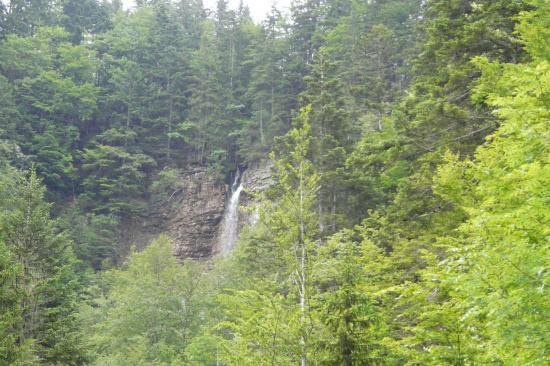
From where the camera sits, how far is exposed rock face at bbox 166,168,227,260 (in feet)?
125

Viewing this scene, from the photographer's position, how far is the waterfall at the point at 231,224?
36656 millimetres

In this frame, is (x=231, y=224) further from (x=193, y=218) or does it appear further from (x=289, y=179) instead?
(x=289, y=179)

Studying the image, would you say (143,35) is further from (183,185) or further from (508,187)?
(508,187)

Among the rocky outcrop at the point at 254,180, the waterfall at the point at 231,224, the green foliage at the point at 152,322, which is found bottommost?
the green foliage at the point at 152,322

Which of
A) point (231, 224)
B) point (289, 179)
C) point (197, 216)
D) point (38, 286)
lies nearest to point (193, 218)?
point (197, 216)

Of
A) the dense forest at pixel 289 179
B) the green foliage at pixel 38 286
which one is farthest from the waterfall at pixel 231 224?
the green foliage at pixel 38 286

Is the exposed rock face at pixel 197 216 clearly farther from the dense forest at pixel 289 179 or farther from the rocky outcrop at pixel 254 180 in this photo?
the rocky outcrop at pixel 254 180

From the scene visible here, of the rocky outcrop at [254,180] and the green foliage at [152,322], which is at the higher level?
the rocky outcrop at [254,180]

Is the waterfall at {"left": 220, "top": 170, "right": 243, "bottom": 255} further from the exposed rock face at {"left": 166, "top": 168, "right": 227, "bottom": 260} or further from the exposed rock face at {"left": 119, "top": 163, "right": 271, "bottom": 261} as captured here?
the exposed rock face at {"left": 166, "top": 168, "right": 227, "bottom": 260}

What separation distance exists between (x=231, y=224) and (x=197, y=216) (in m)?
3.99

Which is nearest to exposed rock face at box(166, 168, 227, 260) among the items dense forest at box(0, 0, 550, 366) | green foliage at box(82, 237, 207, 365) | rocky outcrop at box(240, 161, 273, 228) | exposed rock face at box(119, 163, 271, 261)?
exposed rock face at box(119, 163, 271, 261)

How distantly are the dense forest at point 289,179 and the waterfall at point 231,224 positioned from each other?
2.84 m

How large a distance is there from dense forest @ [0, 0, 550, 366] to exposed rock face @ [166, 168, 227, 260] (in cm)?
163

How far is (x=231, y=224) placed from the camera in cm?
3762
